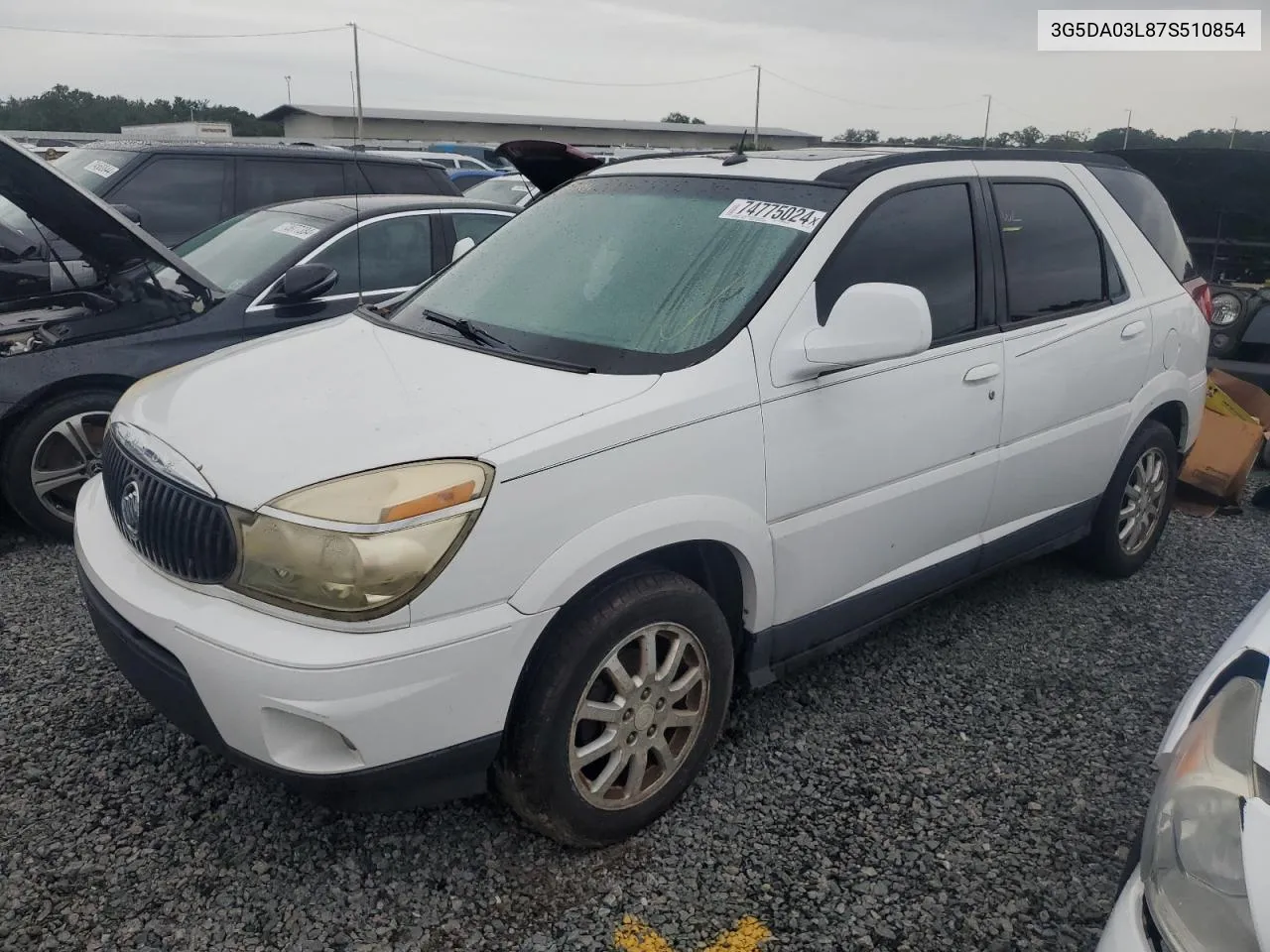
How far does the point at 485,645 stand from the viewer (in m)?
2.19

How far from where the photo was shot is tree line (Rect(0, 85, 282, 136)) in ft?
150

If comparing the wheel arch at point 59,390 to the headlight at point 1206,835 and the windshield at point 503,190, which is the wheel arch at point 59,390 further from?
the windshield at point 503,190

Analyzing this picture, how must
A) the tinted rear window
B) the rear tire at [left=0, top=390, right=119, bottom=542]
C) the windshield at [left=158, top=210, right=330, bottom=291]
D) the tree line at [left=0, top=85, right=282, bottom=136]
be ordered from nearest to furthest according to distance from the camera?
the tinted rear window < the rear tire at [left=0, top=390, right=119, bottom=542] < the windshield at [left=158, top=210, right=330, bottom=291] < the tree line at [left=0, top=85, right=282, bottom=136]

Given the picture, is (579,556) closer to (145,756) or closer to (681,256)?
(681,256)

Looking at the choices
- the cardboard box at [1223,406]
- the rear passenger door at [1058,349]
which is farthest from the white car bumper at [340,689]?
the cardboard box at [1223,406]

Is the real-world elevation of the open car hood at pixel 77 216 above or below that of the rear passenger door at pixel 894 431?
above

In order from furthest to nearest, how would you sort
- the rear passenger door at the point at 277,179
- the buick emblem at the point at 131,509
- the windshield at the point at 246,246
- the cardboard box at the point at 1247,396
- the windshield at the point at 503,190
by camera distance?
1. the windshield at the point at 503,190
2. the rear passenger door at the point at 277,179
3. the cardboard box at the point at 1247,396
4. the windshield at the point at 246,246
5. the buick emblem at the point at 131,509

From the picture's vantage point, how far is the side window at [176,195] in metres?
7.19

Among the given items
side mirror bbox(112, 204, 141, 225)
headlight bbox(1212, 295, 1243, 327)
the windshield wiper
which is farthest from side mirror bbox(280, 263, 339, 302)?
headlight bbox(1212, 295, 1243, 327)

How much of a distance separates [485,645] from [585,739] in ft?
1.66

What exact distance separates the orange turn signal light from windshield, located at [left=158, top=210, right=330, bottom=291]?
3243mm

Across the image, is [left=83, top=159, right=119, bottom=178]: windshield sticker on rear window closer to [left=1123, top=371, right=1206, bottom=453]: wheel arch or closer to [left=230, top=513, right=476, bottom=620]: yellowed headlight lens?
[left=230, top=513, right=476, bottom=620]: yellowed headlight lens

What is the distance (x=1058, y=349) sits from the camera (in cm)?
357

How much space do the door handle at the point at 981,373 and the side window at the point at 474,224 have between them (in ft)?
10.7
